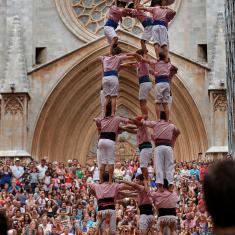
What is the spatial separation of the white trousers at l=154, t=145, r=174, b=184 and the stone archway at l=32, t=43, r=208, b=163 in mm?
16482

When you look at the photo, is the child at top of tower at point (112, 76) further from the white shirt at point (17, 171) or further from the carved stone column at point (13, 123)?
the carved stone column at point (13, 123)

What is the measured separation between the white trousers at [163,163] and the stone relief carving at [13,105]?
17.6 m

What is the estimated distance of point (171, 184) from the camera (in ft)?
40.1

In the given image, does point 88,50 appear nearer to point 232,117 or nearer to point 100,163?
point 232,117

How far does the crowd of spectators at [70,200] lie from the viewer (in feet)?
59.3

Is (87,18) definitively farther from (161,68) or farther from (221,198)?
(221,198)

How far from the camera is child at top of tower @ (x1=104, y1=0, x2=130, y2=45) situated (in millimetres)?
13042

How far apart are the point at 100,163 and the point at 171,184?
135 centimetres

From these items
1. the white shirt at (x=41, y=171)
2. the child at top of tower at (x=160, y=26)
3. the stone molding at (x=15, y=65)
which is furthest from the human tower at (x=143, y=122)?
the stone molding at (x=15, y=65)

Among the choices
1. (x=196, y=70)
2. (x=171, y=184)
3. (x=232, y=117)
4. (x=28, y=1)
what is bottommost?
(x=171, y=184)

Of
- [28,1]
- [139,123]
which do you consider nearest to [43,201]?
[139,123]

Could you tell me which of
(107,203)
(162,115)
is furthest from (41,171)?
(107,203)

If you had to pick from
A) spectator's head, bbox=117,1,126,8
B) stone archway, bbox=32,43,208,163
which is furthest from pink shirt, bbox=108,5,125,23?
stone archway, bbox=32,43,208,163

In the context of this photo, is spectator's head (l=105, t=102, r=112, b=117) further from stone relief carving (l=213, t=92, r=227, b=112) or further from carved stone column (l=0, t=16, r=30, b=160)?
carved stone column (l=0, t=16, r=30, b=160)
